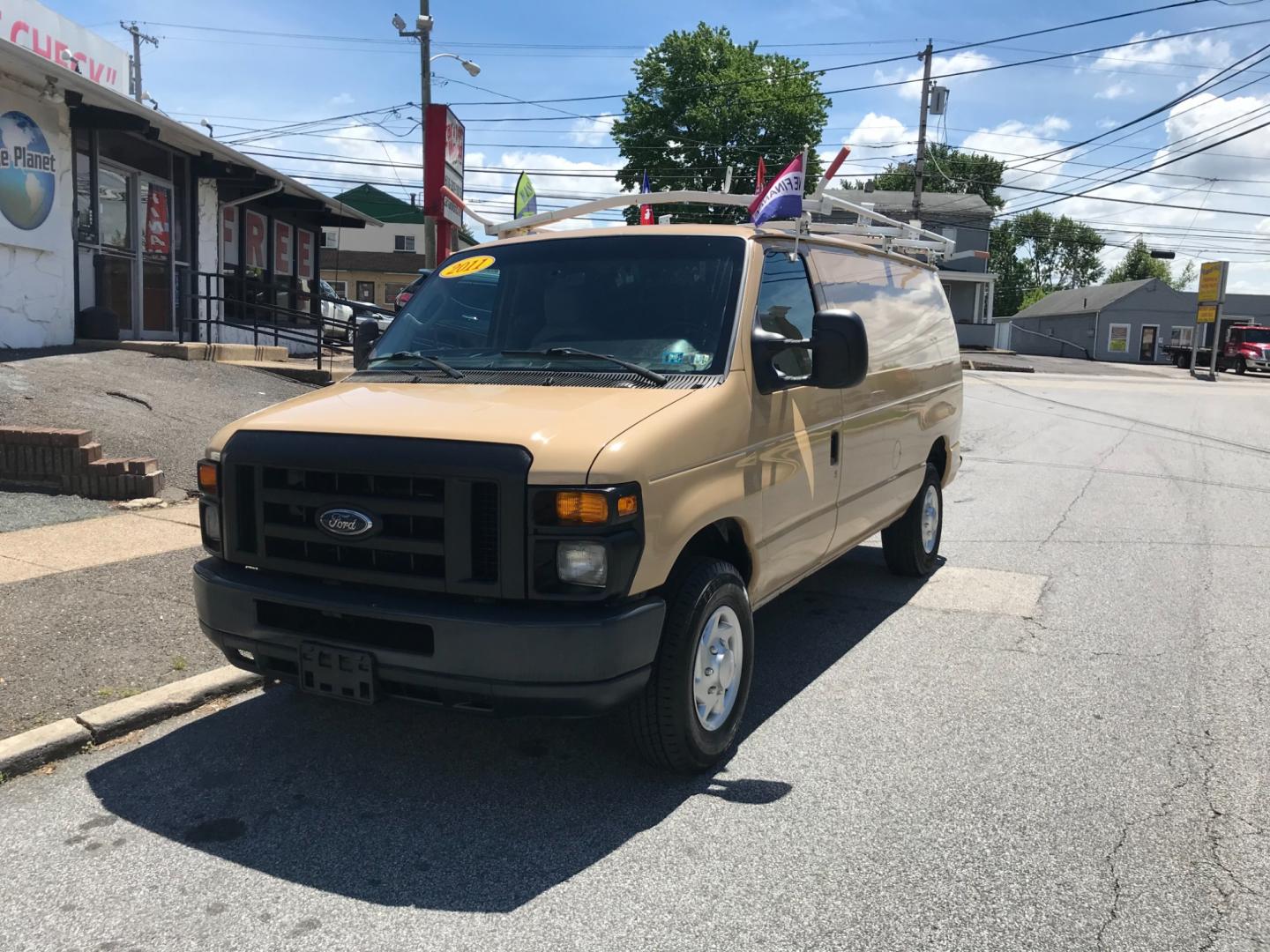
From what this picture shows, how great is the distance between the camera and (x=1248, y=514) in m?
9.66

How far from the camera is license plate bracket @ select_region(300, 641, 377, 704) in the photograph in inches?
135

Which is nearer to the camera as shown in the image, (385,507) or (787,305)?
(385,507)

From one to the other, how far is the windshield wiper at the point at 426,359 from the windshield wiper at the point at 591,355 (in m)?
0.24

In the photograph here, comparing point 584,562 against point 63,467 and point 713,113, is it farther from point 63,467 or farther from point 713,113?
point 713,113

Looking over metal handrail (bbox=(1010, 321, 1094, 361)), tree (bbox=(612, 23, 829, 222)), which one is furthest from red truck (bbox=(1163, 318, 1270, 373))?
tree (bbox=(612, 23, 829, 222))

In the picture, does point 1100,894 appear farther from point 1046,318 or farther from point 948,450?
point 1046,318

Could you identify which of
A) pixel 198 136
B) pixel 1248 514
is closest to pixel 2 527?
pixel 198 136

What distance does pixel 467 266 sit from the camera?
501 centimetres

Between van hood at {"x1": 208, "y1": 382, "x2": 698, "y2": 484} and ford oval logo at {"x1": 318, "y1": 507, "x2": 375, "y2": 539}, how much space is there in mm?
288

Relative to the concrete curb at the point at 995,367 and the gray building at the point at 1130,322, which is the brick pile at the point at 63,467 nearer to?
the concrete curb at the point at 995,367

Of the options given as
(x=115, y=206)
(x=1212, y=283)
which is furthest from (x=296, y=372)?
(x=1212, y=283)

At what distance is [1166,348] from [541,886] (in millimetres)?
63159

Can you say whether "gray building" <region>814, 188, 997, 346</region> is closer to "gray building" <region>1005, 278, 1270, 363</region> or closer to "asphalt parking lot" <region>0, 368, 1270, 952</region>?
"gray building" <region>1005, 278, 1270, 363</region>

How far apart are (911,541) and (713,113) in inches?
1703
